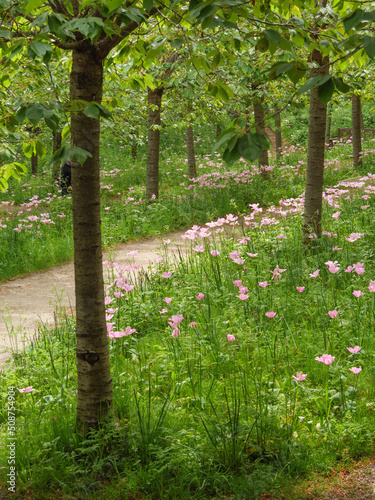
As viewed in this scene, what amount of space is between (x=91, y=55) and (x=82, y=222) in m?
0.89

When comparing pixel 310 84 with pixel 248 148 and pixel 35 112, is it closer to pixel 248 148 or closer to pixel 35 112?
pixel 248 148

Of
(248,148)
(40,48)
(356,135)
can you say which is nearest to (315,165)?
(248,148)

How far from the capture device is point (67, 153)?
1994mm

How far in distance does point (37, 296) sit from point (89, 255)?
13.4 feet

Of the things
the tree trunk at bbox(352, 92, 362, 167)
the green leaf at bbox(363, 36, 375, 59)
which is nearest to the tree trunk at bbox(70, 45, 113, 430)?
the green leaf at bbox(363, 36, 375, 59)

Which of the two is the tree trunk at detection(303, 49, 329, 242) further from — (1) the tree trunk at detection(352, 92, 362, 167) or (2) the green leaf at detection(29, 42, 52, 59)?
(1) the tree trunk at detection(352, 92, 362, 167)

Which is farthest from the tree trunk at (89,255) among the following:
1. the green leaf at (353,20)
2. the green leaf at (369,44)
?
the green leaf at (369,44)

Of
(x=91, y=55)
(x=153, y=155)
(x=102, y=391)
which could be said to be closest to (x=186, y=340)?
(x=102, y=391)

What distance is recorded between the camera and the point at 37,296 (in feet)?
20.7

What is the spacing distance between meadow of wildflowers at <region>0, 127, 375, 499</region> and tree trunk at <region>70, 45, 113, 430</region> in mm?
194

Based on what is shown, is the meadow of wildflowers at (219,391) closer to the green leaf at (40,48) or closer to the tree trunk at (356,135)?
the green leaf at (40,48)

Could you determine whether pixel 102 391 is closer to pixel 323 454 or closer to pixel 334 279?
pixel 323 454

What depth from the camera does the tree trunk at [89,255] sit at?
248 cm

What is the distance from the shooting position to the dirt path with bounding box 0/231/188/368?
4968mm
